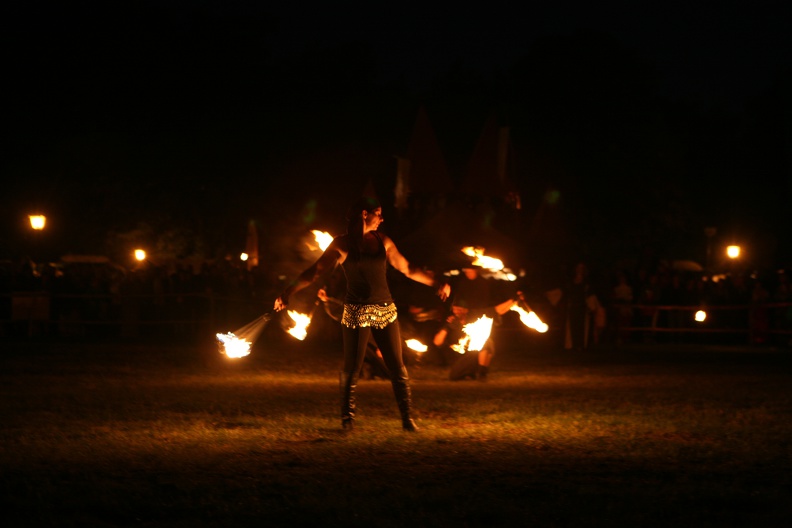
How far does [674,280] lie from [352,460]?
1714 cm

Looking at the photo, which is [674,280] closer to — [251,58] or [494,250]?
[494,250]

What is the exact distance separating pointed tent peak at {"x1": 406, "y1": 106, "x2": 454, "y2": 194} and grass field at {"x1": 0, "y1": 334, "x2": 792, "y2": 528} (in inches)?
909

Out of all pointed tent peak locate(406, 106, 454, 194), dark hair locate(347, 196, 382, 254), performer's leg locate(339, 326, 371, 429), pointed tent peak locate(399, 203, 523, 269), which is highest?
pointed tent peak locate(406, 106, 454, 194)

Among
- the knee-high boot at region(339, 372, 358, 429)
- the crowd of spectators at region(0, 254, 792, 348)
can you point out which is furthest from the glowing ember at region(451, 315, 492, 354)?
the crowd of spectators at region(0, 254, 792, 348)

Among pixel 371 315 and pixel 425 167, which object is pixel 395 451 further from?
pixel 425 167

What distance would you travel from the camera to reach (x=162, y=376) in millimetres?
15359

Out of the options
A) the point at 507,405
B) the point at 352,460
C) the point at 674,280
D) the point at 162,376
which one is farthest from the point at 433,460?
the point at 674,280

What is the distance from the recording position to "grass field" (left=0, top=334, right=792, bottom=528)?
254 inches

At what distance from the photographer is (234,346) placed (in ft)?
32.6

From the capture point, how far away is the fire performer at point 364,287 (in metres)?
9.43

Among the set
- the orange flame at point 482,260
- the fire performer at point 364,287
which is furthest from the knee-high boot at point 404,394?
the orange flame at point 482,260

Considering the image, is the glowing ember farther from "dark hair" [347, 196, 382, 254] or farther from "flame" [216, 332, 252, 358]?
"flame" [216, 332, 252, 358]

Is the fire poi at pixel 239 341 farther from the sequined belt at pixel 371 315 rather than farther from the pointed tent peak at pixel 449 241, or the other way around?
the pointed tent peak at pixel 449 241

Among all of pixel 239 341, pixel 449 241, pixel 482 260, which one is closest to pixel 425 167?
pixel 449 241
